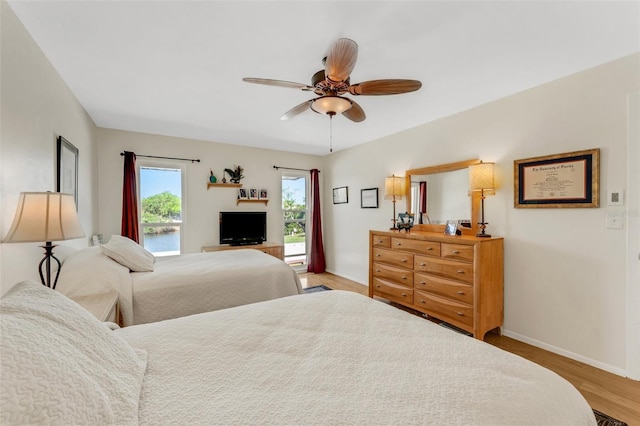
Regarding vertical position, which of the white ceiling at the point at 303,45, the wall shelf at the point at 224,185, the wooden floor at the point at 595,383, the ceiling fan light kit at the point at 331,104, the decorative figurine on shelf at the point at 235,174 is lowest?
the wooden floor at the point at 595,383

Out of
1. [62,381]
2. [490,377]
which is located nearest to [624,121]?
[490,377]

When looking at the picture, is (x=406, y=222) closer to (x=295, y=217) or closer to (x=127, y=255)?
(x=295, y=217)

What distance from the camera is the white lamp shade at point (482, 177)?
112 inches

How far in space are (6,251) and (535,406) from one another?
8.07 ft

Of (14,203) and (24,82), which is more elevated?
(24,82)

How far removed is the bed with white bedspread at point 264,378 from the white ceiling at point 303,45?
1700mm

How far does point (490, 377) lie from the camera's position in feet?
3.10

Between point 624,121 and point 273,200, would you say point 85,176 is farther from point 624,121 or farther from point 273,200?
point 624,121

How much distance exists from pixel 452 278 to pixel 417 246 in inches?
20.3

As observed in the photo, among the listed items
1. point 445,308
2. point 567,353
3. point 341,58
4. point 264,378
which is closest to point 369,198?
point 445,308

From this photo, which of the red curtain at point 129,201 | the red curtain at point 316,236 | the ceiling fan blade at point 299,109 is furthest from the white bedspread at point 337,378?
the red curtain at point 316,236

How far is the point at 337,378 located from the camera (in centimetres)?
95

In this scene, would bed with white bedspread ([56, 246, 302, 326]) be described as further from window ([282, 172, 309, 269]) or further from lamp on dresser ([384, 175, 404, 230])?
window ([282, 172, 309, 269])

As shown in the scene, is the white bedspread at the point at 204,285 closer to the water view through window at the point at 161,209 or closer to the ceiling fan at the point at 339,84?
the water view through window at the point at 161,209
